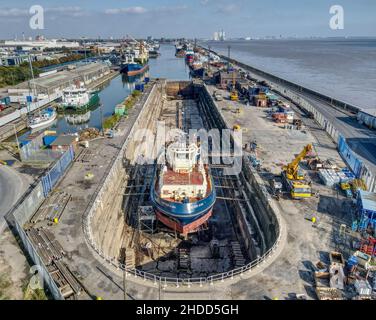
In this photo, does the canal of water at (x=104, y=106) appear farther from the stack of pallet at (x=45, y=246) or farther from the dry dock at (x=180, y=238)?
the stack of pallet at (x=45, y=246)

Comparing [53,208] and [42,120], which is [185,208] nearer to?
[53,208]

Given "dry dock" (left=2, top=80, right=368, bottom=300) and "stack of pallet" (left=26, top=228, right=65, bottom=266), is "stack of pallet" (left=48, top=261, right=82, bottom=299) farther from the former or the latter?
"stack of pallet" (left=26, top=228, right=65, bottom=266)

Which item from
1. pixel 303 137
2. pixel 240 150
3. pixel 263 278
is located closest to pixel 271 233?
pixel 263 278

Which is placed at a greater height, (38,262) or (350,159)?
(350,159)

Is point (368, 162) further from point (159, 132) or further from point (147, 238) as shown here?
point (159, 132)
